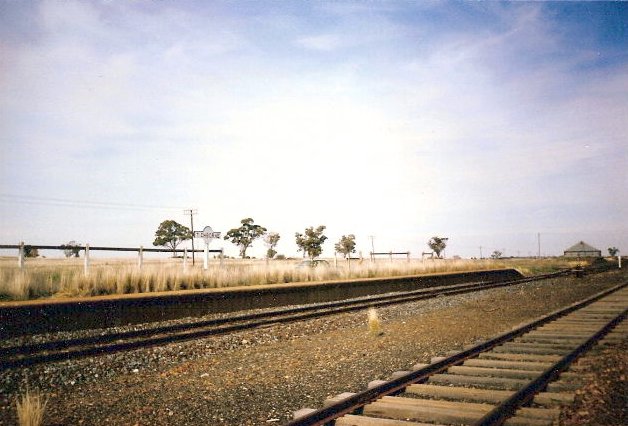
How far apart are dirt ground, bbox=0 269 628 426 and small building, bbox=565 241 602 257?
13134 centimetres

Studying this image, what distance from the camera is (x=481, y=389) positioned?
17.3 feet

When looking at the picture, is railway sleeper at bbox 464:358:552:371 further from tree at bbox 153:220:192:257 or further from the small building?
the small building

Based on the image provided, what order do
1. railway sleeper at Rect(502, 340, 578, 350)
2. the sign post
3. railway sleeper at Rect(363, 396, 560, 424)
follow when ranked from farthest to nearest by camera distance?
the sign post < railway sleeper at Rect(502, 340, 578, 350) < railway sleeper at Rect(363, 396, 560, 424)

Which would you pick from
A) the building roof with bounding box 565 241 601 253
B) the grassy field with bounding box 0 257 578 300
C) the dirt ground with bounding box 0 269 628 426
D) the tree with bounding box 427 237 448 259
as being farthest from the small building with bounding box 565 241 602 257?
the dirt ground with bounding box 0 269 628 426

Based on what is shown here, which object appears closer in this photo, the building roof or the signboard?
the signboard

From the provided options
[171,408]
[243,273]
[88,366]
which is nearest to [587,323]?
[171,408]

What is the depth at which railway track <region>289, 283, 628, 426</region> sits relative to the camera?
4336 millimetres

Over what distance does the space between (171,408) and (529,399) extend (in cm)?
392

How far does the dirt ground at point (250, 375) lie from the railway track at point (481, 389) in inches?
13.9

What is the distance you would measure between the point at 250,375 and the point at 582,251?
139 metres

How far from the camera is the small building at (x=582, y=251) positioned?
12303 centimetres

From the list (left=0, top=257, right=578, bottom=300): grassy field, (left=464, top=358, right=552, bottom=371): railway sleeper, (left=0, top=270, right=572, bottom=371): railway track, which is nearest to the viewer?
(left=464, top=358, right=552, bottom=371): railway sleeper

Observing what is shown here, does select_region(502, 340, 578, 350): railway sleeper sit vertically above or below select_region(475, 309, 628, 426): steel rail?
below

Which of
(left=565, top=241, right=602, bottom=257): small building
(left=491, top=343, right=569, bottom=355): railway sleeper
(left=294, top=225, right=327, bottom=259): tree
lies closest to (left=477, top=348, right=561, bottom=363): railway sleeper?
(left=491, top=343, right=569, bottom=355): railway sleeper
